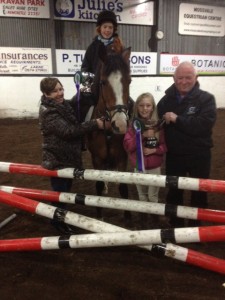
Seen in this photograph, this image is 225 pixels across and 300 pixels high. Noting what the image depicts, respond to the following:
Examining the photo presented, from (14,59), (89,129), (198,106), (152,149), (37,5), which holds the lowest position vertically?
(152,149)

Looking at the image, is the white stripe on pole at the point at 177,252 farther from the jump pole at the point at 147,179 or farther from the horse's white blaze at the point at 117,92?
the horse's white blaze at the point at 117,92

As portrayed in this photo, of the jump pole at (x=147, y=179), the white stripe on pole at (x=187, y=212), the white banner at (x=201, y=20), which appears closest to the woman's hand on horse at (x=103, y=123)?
the jump pole at (x=147, y=179)

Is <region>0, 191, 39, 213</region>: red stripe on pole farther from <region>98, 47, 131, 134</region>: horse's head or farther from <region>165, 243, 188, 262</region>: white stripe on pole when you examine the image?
A: <region>165, 243, 188, 262</region>: white stripe on pole

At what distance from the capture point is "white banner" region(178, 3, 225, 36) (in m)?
11.2

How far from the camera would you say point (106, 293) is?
6.83 feet

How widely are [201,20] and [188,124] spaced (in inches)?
424

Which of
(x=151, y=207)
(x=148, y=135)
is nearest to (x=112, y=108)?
(x=148, y=135)

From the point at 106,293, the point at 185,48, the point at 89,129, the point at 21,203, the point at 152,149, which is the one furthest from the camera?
the point at 185,48

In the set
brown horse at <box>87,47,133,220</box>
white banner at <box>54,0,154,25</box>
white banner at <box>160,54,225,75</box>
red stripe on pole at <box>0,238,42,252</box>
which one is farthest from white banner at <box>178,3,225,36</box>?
red stripe on pole at <box>0,238,42,252</box>

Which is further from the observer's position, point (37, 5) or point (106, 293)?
point (37, 5)

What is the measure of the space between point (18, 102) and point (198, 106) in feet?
27.1

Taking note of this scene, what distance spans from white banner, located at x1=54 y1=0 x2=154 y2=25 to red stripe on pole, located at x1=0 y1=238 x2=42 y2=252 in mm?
9212

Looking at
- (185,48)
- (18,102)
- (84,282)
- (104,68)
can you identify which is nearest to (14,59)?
→ (18,102)

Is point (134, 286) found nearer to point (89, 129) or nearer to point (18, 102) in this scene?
point (89, 129)
